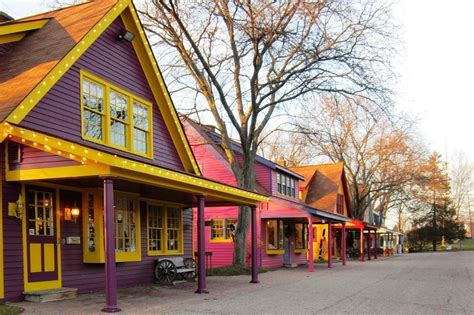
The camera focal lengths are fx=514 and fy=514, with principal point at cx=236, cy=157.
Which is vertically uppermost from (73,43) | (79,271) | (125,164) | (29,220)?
(73,43)

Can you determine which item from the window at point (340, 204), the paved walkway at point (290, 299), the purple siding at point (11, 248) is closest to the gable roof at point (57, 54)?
the purple siding at point (11, 248)

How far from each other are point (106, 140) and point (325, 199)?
2506 centimetres

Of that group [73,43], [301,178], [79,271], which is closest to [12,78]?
[73,43]

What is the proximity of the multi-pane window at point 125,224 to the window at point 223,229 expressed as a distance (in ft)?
38.4

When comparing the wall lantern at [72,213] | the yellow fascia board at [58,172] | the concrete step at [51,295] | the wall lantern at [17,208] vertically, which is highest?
the yellow fascia board at [58,172]

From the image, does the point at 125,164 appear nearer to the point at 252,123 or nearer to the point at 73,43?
the point at 73,43

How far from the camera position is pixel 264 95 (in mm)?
21094

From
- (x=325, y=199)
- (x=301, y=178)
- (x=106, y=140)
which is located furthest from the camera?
(x=325, y=199)

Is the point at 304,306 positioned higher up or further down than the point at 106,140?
further down

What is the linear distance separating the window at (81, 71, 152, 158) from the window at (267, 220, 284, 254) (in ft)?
41.4

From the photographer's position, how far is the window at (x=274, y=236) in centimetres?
2603

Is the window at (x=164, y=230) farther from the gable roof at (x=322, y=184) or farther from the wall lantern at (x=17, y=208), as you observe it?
the gable roof at (x=322, y=184)

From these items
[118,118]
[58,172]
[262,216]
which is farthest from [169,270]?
[262,216]

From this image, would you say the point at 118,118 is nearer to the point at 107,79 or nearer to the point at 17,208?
the point at 107,79
